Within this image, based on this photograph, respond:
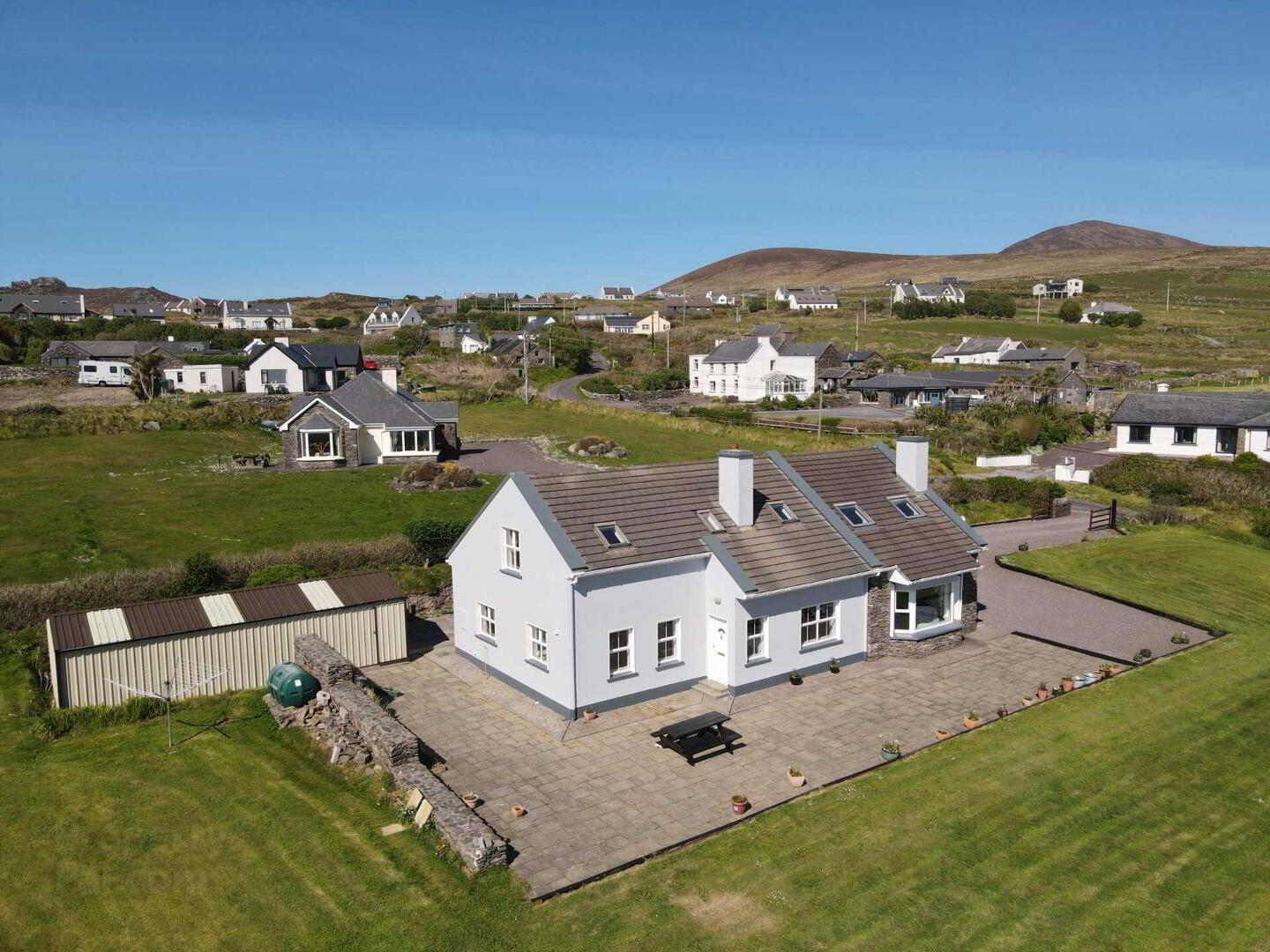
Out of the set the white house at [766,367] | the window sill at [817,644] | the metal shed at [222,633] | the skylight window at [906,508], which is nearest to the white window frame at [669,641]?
the window sill at [817,644]

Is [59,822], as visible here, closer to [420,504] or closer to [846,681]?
[846,681]

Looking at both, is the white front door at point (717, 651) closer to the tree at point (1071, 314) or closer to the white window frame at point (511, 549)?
the white window frame at point (511, 549)

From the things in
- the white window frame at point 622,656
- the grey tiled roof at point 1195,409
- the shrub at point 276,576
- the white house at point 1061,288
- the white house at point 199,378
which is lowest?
the white window frame at point 622,656

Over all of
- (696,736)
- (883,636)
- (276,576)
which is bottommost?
(696,736)

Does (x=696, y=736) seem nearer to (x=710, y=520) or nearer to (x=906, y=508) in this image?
(x=710, y=520)

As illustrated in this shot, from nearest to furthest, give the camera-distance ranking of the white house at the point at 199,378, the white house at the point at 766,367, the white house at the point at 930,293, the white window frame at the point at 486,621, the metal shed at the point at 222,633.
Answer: the metal shed at the point at 222,633, the white window frame at the point at 486,621, the white house at the point at 199,378, the white house at the point at 766,367, the white house at the point at 930,293

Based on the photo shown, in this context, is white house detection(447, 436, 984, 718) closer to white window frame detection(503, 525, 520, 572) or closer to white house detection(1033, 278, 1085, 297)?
white window frame detection(503, 525, 520, 572)

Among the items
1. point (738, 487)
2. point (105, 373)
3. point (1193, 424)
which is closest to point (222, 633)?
point (738, 487)
